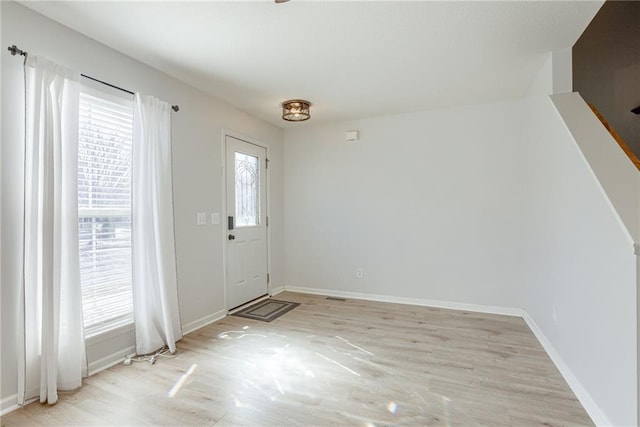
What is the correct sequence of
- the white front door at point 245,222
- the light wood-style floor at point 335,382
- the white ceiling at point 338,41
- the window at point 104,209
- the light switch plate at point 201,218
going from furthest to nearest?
the white front door at point 245,222
the light switch plate at point 201,218
the window at point 104,209
the white ceiling at point 338,41
the light wood-style floor at point 335,382

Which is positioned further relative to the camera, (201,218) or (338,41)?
(201,218)

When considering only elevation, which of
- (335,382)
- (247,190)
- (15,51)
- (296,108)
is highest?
(296,108)

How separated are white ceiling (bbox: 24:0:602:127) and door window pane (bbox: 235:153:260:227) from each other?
94 cm

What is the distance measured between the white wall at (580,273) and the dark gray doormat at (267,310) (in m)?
2.69

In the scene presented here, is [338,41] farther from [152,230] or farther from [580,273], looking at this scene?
[580,273]

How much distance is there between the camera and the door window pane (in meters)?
3.97

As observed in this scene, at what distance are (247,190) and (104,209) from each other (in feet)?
6.15

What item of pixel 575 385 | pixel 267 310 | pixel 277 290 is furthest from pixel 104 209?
pixel 575 385

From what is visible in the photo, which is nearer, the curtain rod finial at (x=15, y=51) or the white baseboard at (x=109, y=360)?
the curtain rod finial at (x=15, y=51)

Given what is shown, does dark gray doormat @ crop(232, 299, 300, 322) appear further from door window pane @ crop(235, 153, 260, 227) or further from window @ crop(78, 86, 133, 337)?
window @ crop(78, 86, 133, 337)

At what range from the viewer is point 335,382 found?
222cm

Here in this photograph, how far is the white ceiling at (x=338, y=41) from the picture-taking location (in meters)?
1.98

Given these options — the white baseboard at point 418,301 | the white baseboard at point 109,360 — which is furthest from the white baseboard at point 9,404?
the white baseboard at point 418,301

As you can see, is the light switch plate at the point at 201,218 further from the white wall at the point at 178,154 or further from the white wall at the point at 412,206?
the white wall at the point at 412,206
